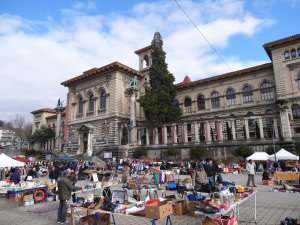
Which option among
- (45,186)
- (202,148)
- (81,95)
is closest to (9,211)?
(45,186)

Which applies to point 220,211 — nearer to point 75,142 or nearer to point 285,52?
point 285,52

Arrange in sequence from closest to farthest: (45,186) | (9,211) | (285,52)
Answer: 1. (9,211)
2. (45,186)
3. (285,52)

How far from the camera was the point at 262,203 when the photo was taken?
10008 millimetres

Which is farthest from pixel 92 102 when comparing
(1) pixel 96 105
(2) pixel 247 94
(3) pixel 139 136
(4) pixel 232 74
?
(2) pixel 247 94

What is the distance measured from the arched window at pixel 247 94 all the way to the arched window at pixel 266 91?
5.18 feet

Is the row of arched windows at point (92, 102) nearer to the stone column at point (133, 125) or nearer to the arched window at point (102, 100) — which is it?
the arched window at point (102, 100)

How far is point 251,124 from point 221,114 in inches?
240

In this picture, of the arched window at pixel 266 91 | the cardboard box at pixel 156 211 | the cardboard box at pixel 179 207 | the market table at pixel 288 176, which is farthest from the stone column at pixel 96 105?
the cardboard box at pixel 156 211

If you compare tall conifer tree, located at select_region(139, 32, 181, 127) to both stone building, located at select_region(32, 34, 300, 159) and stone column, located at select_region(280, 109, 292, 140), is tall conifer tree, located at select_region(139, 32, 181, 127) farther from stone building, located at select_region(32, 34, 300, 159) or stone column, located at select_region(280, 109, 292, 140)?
stone column, located at select_region(280, 109, 292, 140)

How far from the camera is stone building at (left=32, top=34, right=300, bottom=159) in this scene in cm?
3078

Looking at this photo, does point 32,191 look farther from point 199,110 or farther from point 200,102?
point 200,102

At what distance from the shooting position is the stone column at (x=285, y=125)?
26.0 m

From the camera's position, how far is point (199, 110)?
4284 centimetres

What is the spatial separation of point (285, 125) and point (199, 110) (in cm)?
1746
